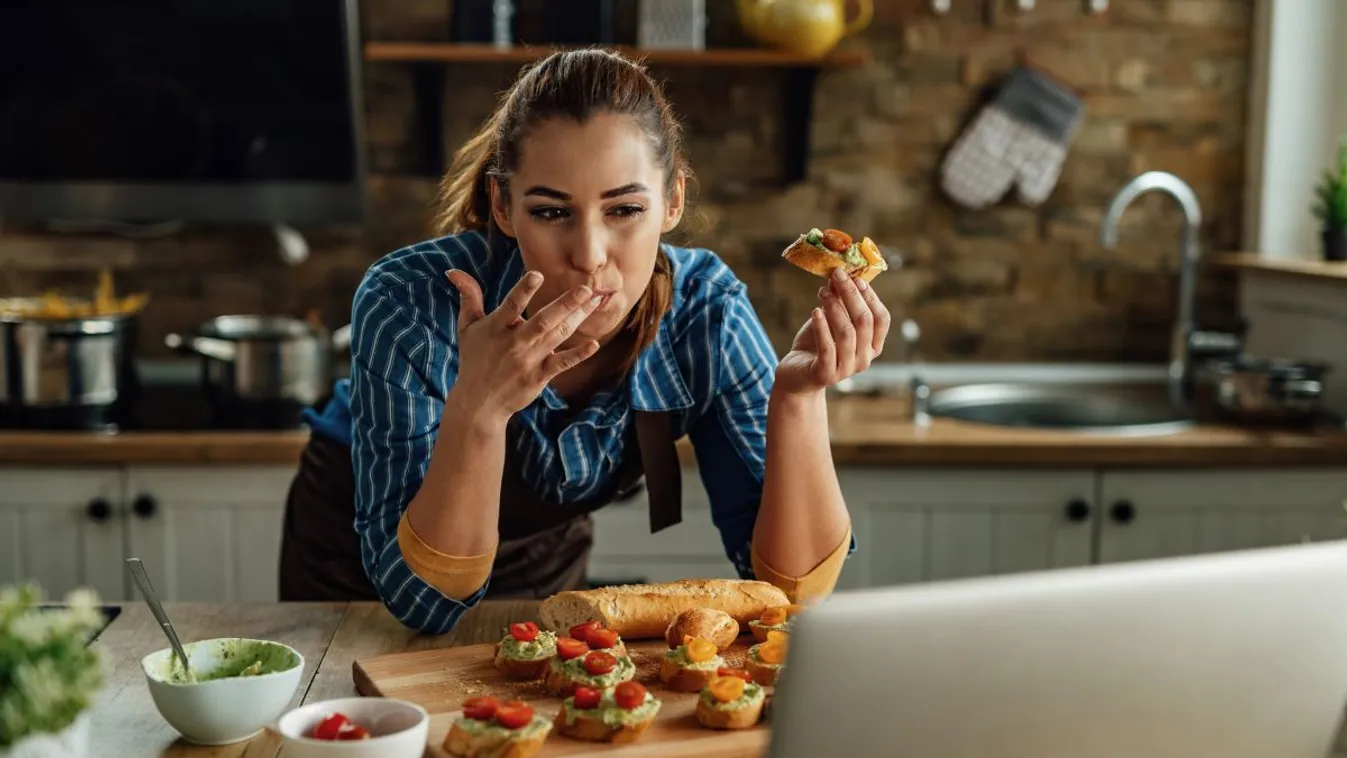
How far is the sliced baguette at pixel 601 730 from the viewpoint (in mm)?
1250

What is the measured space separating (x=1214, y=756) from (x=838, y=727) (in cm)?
29

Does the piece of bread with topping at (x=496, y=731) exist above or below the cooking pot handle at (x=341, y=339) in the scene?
below

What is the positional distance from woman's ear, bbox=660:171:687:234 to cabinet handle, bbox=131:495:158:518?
150 centimetres

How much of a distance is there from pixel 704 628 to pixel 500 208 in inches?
23.0

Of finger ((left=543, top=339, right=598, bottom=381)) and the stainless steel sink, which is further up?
finger ((left=543, top=339, right=598, bottom=381))

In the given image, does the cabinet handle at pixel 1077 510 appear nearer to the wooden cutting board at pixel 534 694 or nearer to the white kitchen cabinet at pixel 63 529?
the wooden cutting board at pixel 534 694

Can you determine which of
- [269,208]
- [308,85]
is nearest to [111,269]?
[269,208]

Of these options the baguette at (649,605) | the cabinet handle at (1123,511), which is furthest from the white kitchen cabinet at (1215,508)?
the baguette at (649,605)

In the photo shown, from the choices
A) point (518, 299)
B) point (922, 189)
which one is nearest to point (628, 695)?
point (518, 299)

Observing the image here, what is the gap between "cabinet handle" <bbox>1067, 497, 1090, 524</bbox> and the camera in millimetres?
2875

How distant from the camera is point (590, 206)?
1612 mm

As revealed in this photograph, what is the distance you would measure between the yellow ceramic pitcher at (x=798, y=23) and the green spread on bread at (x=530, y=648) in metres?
2.03

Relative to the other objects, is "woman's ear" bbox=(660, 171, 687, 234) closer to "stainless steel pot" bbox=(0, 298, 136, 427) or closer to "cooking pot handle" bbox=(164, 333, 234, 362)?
"cooking pot handle" bbox=(164, 333, 234, 362)

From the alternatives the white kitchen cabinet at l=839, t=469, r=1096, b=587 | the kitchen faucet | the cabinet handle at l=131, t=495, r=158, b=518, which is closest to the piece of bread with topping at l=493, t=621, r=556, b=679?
the white kitchen cabinet at l=839, t=469, r=1096, b=587
